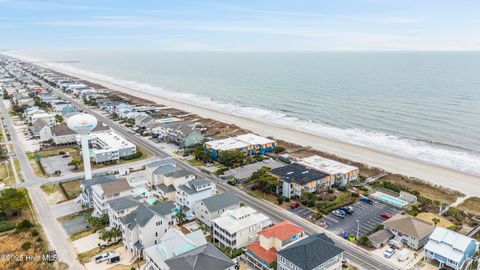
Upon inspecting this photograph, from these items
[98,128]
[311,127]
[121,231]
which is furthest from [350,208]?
[98,128]

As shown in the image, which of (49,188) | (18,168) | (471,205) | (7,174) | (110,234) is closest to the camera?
(110,234)

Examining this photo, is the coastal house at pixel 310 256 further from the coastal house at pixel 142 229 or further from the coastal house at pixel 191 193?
the coastal house at pixel 191 193

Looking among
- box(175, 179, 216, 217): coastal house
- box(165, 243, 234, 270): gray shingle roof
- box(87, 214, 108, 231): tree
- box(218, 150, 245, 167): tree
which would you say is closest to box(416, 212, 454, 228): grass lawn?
box(175, 179, 216, 217): coastal house

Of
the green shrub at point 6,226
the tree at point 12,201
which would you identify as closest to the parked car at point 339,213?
the green shrub at point 6,226

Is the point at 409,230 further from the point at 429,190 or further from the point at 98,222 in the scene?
the point at 98,222

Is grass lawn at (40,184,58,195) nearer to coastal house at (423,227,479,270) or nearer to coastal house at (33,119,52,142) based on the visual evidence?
coastal house at (33,119,52,142)

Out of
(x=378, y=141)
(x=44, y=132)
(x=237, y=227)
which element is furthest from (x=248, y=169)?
(x=44, y=132)
